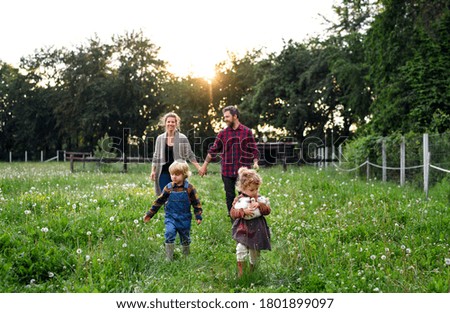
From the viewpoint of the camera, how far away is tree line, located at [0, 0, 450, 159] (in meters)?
17.0

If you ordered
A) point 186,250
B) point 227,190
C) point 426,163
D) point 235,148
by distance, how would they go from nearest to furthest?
point 186,250 < point 235,148 < point 227,190 < point 426,163

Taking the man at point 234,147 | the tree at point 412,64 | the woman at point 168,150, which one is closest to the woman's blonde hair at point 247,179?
the woman at point 168,150

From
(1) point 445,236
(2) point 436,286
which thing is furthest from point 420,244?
(2) point 436,286

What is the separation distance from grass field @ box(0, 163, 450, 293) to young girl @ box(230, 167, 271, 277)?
0.25 m

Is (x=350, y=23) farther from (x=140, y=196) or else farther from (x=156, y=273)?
(x=156, y=273)

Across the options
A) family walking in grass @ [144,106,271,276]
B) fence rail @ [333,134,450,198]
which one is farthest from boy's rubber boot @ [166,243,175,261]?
fence rail @ [333,134,450,198]

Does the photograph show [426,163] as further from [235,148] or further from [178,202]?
[178,202]

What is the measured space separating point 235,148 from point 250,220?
2561 mm

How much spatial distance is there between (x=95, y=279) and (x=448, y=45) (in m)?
15.6

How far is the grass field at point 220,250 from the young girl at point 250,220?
0.25 meters

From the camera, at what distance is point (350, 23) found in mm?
30531

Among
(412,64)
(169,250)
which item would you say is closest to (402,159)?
(412,64)

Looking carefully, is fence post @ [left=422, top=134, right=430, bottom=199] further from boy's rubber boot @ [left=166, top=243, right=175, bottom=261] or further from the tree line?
boy's rubber boot @ [left=166, top=243, right=175, bottom=261]

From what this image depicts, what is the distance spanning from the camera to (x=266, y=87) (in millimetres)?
37219
